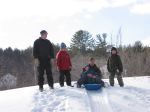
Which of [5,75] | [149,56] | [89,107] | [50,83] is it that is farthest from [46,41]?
[5,75]

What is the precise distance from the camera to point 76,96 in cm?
1116

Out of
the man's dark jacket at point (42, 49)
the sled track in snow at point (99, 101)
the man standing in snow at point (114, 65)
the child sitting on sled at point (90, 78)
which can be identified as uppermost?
the man's dark jacket at point (42, 49)

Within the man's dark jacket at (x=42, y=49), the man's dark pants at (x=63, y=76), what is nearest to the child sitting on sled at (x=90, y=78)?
the man's dark pants at (x=63, y=76)

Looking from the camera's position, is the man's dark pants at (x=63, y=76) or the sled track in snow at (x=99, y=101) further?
the man's dark pants at (x=63, y=76)

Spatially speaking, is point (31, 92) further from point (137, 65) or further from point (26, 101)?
point (137, 65)

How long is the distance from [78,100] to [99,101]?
0.64m

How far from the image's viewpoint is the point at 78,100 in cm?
1071

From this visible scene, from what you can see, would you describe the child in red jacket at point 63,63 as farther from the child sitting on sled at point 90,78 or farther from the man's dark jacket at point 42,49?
the man's dark jacket at point 42,49

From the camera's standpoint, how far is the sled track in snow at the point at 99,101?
10172 millimetres

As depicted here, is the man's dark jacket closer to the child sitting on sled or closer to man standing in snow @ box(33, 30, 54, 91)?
man standing in snow @ box(33, 30, 54, 91)

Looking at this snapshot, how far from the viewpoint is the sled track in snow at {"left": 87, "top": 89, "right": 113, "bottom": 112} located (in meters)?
10.2

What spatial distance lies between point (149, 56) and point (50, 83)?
714 inches

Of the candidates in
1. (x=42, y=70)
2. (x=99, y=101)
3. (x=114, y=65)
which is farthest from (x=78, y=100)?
(x=114, y=65)

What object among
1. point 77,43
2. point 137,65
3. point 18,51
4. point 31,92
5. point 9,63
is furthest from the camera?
point 77,43
